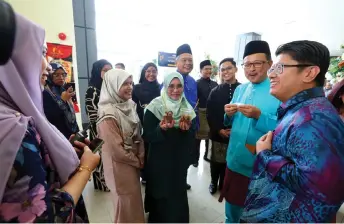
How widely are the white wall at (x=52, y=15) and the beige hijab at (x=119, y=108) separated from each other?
2063 mm

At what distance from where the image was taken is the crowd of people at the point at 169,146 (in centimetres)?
51

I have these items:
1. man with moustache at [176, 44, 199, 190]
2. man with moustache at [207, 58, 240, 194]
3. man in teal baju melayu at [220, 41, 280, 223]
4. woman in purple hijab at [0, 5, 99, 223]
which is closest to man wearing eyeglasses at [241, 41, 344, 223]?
man in teal baju melayu at [220, 41, 280, 223]

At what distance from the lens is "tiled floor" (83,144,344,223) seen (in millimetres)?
1775

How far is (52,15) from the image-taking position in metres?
2.89

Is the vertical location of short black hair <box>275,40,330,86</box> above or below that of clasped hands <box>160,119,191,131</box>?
above

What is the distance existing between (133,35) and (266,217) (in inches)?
233

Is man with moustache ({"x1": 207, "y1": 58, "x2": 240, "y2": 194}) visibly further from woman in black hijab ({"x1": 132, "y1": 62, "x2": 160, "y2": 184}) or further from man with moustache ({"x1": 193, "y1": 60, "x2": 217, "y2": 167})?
woman in black hijab ({"x1": 132, "y1": 62, "x2": 160, "y2": 184})

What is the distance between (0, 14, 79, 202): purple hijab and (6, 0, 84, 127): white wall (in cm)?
281

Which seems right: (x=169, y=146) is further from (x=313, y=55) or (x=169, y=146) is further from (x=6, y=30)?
(x=6, y=30)

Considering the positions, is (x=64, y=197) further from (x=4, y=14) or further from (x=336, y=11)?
(x=336, y=11)

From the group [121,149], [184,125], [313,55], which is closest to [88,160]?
[121,149]

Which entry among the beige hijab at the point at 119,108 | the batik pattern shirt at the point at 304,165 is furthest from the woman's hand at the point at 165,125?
the batik pattern shirt at the point at 304,165

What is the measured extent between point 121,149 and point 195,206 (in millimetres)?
1145

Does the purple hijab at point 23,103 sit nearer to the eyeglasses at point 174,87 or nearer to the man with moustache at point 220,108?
the eyeglasses at point 174,87
